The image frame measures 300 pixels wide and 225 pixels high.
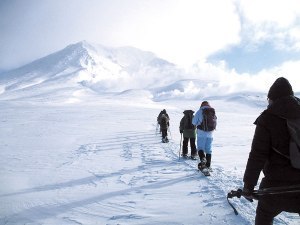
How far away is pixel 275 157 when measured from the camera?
328cm

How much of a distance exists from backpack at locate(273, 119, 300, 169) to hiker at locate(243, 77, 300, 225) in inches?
1.9

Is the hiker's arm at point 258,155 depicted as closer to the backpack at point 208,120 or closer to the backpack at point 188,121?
the backpack at point 208,120

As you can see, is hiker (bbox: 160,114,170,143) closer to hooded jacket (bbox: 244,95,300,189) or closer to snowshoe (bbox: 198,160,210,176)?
snowshoe (bbox: 198,160,210,176)

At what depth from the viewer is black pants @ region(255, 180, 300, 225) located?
10.6 feet

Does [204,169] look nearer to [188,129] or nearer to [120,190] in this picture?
[120,190]

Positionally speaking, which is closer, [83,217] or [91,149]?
[83,217]

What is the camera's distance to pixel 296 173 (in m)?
3.24

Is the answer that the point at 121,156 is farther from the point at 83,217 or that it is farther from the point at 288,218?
the point at 288,218

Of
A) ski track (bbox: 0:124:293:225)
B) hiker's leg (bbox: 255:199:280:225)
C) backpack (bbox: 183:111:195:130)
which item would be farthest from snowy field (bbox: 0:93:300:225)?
hiker's leg (bbox: 255:199:280:225)

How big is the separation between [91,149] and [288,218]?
1006 cm

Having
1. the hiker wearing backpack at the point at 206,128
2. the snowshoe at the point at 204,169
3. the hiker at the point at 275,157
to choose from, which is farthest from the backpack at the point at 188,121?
the hiker at the point at 275,157

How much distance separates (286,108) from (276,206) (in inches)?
38.6

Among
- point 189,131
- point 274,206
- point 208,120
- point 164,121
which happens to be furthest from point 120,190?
point 164,121

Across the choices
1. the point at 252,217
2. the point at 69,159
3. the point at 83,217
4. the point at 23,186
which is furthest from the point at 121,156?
the point at 252,217
